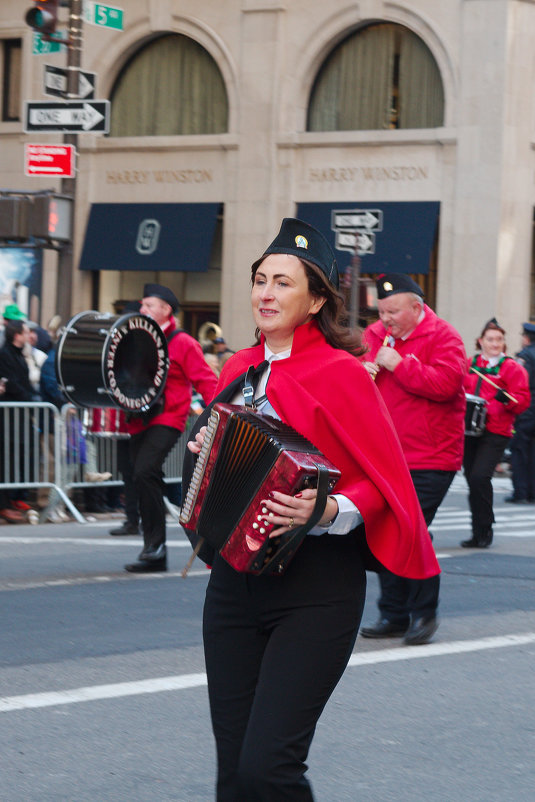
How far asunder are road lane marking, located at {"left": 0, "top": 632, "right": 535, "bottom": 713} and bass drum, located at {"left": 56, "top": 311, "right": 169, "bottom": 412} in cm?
300

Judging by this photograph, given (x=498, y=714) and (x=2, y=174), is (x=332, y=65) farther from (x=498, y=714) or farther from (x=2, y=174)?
(x=498, y=714)

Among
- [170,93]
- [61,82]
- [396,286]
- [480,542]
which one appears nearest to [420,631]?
[396,286]

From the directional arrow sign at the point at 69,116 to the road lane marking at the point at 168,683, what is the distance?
835 cm

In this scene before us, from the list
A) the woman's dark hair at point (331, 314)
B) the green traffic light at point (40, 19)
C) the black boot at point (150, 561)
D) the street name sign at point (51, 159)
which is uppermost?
the green traffic light at point (40, 19)

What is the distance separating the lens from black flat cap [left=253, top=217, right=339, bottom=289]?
3.65 m

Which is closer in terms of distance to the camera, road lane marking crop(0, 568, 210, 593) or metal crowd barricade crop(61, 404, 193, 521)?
road lane marking crop(0, 568, 210, 593)

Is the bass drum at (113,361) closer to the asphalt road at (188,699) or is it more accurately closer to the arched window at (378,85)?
the asphalt road at (188,699)

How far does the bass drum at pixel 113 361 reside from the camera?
372 inches

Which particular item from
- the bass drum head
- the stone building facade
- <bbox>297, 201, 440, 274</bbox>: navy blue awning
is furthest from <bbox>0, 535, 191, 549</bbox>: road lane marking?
<bbox>297, 201, 440, 274</bbox>: navy blue awning

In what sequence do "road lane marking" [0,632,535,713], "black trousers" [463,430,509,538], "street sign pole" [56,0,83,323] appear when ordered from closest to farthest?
"road lane marking" [0,632,535,713], "black trousers" [463,430,509,538], "street sign pole" [56,0,83,323]

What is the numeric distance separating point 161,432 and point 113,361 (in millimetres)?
774

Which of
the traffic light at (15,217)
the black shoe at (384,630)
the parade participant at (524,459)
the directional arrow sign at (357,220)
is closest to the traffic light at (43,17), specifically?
the traffic light at (15,217)

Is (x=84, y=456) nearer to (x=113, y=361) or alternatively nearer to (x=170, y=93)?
(x=113, y=361)

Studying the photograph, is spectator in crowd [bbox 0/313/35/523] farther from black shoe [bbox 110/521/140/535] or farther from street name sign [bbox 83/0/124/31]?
street name sign [bbox 83/0/124/31]
